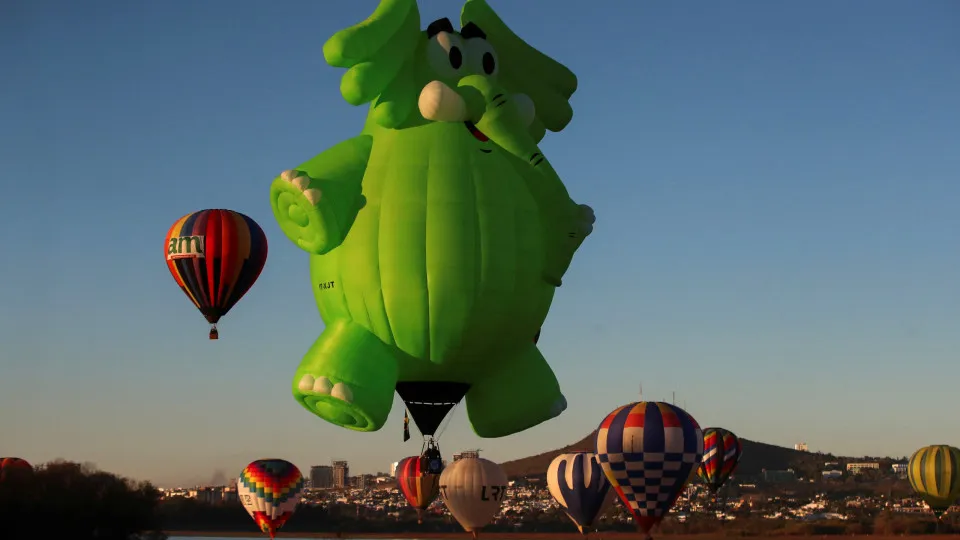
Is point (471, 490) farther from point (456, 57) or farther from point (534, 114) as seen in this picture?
point (456, 57)

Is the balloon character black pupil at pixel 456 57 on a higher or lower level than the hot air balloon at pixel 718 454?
higher

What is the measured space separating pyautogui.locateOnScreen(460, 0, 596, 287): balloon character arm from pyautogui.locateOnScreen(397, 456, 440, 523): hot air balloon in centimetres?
438

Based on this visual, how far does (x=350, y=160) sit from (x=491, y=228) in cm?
201

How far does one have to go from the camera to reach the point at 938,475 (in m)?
39.0

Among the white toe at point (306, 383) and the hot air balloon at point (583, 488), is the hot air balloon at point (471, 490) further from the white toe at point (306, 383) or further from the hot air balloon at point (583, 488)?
the white toe at point (306, 383)

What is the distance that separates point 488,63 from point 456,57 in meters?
0.54

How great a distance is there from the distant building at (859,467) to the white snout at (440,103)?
84.2 metres

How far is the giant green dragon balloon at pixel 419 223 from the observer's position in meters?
16.5

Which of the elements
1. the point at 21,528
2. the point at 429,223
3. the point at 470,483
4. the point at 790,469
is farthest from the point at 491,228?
the point at 790,469

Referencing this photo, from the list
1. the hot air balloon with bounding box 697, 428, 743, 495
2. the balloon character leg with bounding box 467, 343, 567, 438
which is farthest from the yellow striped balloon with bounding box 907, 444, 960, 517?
the balloon character leg with bounding box 467, 343, 567, 438

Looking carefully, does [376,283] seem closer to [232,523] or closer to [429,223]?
[429,223]

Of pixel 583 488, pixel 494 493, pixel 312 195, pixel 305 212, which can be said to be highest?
pixel 312 195

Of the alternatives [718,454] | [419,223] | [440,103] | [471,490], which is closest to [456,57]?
[440,103]

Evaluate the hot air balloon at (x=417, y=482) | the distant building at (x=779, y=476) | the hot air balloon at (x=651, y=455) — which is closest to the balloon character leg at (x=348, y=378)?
the hot air balloon at (x=417, y=482)
